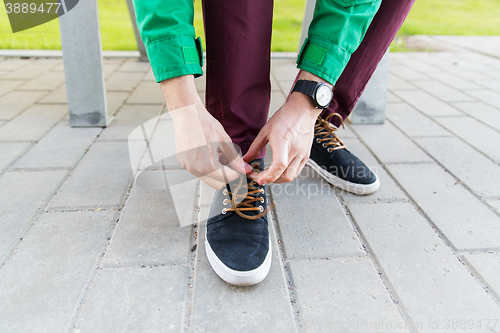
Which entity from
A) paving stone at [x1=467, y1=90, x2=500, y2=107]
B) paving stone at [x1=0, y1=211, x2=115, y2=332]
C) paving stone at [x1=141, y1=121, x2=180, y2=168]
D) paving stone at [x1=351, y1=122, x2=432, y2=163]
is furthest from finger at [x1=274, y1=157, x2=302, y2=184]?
paving stone at [x1=467, y1=90, x2=500, y2=107]

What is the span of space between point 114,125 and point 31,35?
8.41 feet

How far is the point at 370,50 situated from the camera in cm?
122

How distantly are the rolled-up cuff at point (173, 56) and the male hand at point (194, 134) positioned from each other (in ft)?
0.06

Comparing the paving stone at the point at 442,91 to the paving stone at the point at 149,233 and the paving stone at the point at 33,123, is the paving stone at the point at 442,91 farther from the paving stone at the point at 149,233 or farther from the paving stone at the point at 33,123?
the paving stone at the point at 33,123

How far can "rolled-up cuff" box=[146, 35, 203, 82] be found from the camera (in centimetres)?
76

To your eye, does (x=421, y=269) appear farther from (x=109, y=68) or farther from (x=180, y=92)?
(x=109, y=68)

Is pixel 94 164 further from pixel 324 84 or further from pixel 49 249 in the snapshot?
pixel 324 84

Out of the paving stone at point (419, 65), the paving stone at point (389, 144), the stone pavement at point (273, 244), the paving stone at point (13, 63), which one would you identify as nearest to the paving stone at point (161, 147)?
the stone pavement at point (273, 244)

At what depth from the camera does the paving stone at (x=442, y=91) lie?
2.26m

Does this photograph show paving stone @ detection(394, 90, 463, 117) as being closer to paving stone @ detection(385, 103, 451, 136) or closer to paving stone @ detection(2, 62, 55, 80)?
paving stone @ detection(385, 103, 451, 136)

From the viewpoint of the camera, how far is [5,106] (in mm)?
1935

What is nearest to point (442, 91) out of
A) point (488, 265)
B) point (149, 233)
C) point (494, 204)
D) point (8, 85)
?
point (494, 204)

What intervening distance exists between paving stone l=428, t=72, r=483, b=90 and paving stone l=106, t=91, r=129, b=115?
2481mm

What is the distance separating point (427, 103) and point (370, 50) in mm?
1226
